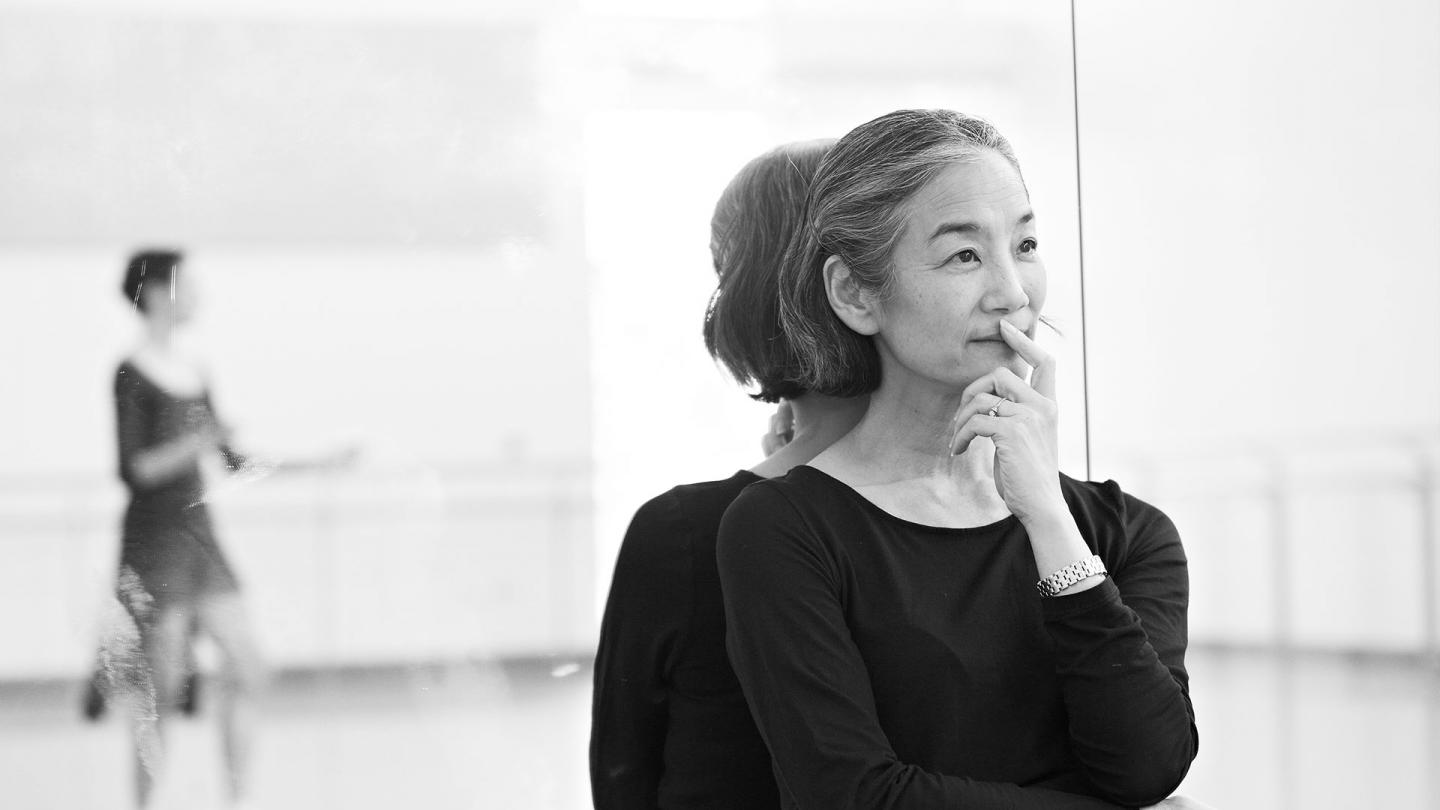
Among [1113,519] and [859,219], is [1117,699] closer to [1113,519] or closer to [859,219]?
[1113,519]

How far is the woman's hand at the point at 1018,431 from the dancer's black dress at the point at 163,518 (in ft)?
3.75

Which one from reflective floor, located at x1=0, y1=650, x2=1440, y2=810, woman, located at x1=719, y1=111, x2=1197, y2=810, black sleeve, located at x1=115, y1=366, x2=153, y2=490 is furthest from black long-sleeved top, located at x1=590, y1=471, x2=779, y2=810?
black sleeve, located at x1=115, y1=366, x2=153, y2=490

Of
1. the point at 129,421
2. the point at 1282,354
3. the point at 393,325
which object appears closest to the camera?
the point at 129,421

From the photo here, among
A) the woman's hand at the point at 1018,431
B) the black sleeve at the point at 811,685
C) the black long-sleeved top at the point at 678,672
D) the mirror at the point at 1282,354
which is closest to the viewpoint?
the black sleeve at the point at 811,685

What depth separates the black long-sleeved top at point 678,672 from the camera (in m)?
1.54

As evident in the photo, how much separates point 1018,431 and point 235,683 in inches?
49.5

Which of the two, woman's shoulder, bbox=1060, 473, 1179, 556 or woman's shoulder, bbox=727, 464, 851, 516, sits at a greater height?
woman's shoulder, bbox=727, 464, 851, 516

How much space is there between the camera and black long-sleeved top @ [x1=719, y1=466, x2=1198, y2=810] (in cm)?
119

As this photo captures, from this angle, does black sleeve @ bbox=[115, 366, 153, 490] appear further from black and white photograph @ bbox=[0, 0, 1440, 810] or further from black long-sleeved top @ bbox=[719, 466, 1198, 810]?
black long-sleeved top @ bbox=[719, 466, 1198, 810]

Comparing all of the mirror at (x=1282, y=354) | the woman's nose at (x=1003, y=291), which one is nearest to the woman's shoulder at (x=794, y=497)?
the woman's nose at (x=1003, y=291)

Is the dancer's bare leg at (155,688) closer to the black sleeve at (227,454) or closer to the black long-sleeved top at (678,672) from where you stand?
the black sleeve at (227,454)

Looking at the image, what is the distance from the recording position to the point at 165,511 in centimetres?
192

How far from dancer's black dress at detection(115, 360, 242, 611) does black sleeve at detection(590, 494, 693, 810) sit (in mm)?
673

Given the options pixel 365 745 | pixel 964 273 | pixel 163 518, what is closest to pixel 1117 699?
pixel 964 273
